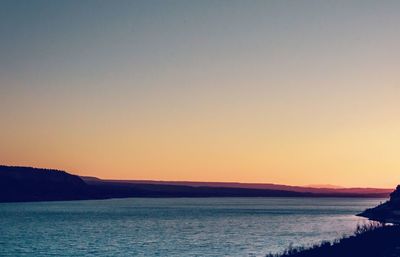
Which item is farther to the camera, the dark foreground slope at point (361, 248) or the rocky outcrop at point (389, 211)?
the rocky outcrop at point (389, 211)

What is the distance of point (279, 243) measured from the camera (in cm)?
8019

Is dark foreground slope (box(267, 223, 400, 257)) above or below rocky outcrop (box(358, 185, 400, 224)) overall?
below

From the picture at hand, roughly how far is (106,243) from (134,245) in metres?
5.61

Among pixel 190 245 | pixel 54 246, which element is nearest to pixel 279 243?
pixel 190 245

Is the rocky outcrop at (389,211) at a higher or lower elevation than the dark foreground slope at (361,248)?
higher

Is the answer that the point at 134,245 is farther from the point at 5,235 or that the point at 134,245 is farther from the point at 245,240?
the point at 5,235

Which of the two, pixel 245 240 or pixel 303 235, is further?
pixel 303 235

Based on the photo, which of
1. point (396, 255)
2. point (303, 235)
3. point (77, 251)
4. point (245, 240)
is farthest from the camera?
point (303, 235)

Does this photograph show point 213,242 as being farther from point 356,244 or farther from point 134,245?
point 356,244

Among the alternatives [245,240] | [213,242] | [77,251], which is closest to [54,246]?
[77,251]

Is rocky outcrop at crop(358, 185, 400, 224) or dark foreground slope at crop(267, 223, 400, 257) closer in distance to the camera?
dark foreground slope at crop(267, 223, 400, 257)

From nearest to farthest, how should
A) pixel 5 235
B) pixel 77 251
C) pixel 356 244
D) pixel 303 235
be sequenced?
1. pixel 356 244
2. pixel 77 251
3. pixel 303 235
4. pixel 5 235

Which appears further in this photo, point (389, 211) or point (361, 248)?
point (389, 211)

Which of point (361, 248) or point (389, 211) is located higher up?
point (389, 211)
